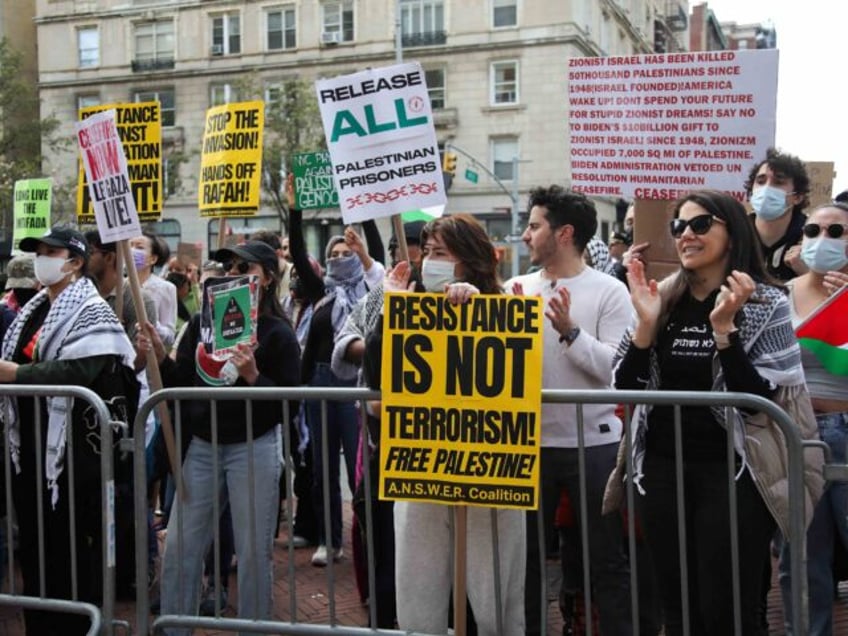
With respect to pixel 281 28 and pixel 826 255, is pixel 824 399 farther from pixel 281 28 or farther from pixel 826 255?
pixel 281 28

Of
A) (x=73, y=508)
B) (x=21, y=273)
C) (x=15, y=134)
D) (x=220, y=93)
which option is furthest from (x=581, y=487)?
(x=220, y=93)

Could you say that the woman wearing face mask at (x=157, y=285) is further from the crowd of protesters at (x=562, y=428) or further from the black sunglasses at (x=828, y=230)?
the black sunglasses at (x=828, y=230)

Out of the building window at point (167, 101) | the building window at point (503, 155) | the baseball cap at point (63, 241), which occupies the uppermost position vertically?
the building window at point (167, 101)

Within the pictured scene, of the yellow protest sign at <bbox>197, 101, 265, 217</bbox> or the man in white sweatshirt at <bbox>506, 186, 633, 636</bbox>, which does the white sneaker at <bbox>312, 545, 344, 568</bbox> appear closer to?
the man in white sweatshirt at <bbox>506, 186, 633, 636</bbox>

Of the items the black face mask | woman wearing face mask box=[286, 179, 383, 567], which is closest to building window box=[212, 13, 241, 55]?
the black face mask

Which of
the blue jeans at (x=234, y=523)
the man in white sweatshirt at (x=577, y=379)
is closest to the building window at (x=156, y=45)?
the blue jeans at (x=234, y=523)

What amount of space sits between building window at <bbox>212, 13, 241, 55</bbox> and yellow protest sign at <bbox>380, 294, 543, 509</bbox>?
145ft

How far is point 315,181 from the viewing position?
27.7 ft

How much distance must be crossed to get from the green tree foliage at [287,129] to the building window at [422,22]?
536 centimetres

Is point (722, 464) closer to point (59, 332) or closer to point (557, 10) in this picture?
point (59, 332)

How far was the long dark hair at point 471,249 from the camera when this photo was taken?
Result: 13.3 ft

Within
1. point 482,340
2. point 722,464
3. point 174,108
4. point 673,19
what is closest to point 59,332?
point 482,340

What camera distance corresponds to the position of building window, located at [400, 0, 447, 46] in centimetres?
4272

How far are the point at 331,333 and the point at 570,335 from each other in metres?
2.61
